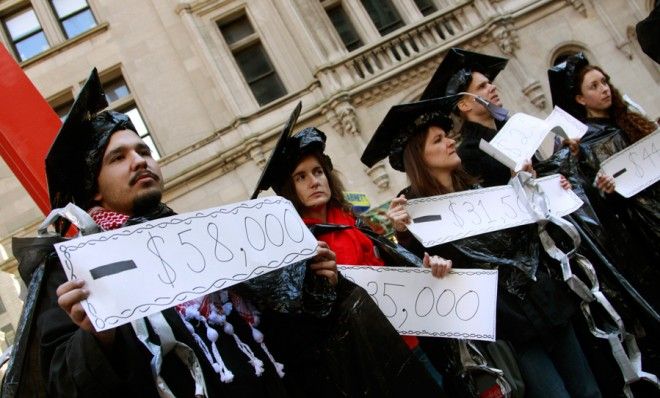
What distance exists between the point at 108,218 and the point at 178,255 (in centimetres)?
45

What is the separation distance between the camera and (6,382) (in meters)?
1.27

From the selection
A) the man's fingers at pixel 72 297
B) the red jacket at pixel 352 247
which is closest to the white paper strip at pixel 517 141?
the red jacket at pixel 352 247

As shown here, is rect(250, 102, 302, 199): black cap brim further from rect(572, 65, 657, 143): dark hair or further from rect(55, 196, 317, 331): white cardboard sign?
rect(572, 65, 657, 143): dark hair

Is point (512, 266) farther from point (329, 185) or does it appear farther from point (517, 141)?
point (329, 185)

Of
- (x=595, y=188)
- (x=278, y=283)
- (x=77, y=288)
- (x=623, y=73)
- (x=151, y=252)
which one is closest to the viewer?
(x=77, y=288)

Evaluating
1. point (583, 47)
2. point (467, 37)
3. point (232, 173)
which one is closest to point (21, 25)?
point (232, 173)

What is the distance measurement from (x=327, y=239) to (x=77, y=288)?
4.36ft

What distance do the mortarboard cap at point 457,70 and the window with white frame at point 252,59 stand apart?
303 inches

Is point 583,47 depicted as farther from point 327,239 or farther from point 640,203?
point 327,239

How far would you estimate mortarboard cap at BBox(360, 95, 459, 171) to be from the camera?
2688 millimetres

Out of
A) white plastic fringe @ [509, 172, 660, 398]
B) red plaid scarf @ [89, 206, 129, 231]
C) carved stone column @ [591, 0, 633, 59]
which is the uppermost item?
carved stone column @ [591, 0, 633, 59]

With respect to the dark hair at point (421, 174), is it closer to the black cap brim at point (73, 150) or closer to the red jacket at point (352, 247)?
the red jacket at point (352, 247)

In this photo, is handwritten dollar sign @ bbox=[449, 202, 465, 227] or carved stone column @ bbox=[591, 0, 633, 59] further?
carved stone column @ bbox=[591, 0, 633, 59]

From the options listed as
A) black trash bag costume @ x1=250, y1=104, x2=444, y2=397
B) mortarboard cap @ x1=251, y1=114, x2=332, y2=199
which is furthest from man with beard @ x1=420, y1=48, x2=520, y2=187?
black trash bag costume @ x1=250, y1=104, x2=444, y2=397
